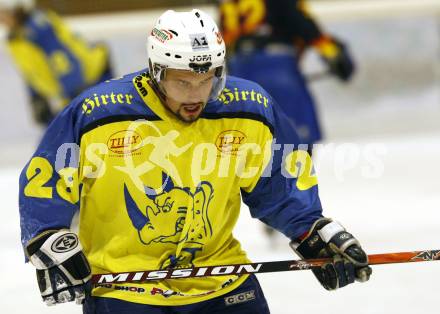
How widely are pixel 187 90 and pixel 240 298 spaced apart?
565 mm

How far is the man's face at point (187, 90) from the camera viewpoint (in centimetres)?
230

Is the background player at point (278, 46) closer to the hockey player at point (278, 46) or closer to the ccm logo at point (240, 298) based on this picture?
the hockey player at point (278, 46)

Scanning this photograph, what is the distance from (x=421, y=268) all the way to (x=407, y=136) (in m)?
2.91

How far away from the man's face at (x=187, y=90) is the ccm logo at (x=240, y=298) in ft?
1.58

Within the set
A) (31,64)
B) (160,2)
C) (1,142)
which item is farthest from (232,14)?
(160,2)

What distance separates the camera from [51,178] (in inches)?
92.3

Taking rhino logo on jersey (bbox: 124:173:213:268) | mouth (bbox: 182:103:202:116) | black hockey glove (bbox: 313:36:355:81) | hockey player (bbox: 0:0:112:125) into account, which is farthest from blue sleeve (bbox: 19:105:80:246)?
hockey player (bbox: 0:0:112:125)

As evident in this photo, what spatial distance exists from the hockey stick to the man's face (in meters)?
0.38

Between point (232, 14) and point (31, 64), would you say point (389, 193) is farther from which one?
point (31, 64)

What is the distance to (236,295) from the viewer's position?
2.50 metres

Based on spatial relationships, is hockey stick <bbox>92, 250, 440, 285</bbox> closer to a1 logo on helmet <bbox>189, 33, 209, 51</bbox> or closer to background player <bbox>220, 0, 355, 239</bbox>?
a1 logo on helmet <bbox>189, 33, 209, 51</bbox>

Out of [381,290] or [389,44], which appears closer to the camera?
[381,290]

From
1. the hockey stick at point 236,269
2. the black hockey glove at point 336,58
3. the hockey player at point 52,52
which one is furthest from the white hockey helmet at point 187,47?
the hockey player at point 52,52

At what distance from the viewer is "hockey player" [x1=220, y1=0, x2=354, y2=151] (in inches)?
185
